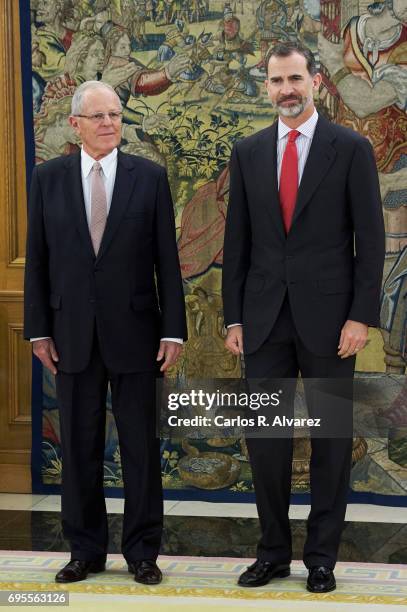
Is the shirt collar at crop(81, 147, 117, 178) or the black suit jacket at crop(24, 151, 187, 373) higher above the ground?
the shirt collar at crop(81, 147, 117, 178)

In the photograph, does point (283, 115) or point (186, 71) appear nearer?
point (283, 115)

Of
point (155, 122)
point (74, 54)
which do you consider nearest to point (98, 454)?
point (155, 122)

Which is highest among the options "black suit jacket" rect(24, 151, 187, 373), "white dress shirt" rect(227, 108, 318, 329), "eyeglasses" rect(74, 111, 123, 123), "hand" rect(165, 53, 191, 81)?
"hand" rect(165, 53, 191, 81)

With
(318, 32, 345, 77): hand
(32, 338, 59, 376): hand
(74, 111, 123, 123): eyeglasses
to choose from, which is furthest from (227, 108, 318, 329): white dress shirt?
(318, 32, 345, 77): hand

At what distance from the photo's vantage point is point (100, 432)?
378cm

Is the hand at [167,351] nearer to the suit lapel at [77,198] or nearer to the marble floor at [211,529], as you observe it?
the suit lapel at [77,198]

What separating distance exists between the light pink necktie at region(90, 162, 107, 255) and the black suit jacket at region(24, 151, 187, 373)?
0.09ft

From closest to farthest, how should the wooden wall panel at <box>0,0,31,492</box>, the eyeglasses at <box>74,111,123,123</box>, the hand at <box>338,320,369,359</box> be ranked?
the hand at <box>338,320,369,359</box> → the eyeglasses at <box>74,111,123,123</box> → the wooden wall panel at <box>0,0,31,492</box>

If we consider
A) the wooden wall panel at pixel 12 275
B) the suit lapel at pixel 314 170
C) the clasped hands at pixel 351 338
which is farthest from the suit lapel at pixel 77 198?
the wooden wall panel at pixel 12 275

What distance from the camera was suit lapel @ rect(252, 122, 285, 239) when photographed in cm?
360

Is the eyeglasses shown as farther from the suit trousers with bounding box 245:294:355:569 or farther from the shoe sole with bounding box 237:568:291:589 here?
the shoe sole with bounding box 237:568:291:589

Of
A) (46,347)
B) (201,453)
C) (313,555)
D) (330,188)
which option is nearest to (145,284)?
(46,347)

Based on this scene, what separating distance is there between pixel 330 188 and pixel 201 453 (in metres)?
1.70

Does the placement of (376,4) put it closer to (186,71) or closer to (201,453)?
(186,71)
